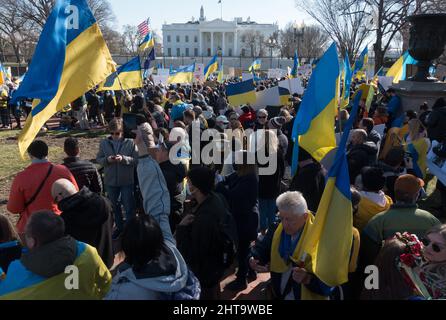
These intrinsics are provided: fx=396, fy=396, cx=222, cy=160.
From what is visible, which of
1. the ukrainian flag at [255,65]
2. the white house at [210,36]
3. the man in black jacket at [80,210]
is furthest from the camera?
the white house at [210,36]

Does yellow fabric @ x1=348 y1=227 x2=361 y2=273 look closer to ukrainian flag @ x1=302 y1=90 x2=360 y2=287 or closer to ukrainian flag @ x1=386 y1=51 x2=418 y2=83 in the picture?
ukrainian flag @ x1=302 y1=90 x2=360 y2=287

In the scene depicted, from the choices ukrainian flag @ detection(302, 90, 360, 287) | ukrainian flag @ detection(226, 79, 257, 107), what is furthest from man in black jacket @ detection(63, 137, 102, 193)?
ukrainian flag @ detection(226, 79, 257, 107)

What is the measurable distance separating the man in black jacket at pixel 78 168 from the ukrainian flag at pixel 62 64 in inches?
26.7

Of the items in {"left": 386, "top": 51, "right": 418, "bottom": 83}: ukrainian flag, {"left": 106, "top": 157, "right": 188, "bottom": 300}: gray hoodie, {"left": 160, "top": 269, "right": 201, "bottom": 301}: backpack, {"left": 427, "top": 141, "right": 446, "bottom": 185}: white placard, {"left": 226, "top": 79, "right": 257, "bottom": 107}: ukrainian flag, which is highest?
{"left": 386, "top": 51, "right": 418, "bottom": 83}: ukrainian flag

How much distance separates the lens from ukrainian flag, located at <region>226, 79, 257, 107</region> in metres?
9.06

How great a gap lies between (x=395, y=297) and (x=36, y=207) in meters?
3.26

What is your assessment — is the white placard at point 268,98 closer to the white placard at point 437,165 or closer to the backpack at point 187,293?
the white placard at point 437,165

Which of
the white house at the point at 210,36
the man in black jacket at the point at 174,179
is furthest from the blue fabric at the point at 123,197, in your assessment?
the white house at the point at 210,36

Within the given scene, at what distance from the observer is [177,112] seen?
8.12 m

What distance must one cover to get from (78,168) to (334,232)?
10.4 ft

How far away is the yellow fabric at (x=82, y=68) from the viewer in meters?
4.05

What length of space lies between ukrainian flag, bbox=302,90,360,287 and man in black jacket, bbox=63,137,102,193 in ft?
9.58
